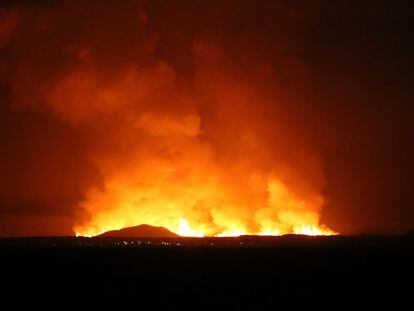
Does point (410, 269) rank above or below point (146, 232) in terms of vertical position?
below

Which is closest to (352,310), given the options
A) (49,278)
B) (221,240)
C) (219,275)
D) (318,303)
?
(318,303)

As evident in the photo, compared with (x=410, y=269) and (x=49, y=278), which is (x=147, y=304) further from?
→ (x=410, y=269)

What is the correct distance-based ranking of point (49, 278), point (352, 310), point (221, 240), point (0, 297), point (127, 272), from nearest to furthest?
point (352, 310), point (0, 297), point (49, 278), point (127, 272), point (221, 240)

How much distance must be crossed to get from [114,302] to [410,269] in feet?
112

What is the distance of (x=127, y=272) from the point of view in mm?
55594

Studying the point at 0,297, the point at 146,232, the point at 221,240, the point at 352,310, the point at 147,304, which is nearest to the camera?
the point at 352,310

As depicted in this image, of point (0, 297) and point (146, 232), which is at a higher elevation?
point (146, 232)

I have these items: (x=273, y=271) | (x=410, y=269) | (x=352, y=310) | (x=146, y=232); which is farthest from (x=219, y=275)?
(x=146, y=232)

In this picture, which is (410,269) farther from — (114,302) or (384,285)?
(114,302)

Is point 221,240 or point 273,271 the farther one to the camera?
point 221,240

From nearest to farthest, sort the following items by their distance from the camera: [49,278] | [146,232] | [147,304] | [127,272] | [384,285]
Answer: [147,304], [384,285], [49,278], [127,272], [146,232]

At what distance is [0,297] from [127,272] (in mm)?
21589

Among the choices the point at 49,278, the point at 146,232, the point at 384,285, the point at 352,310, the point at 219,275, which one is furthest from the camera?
the point at 146,232

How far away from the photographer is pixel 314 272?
55781mm
